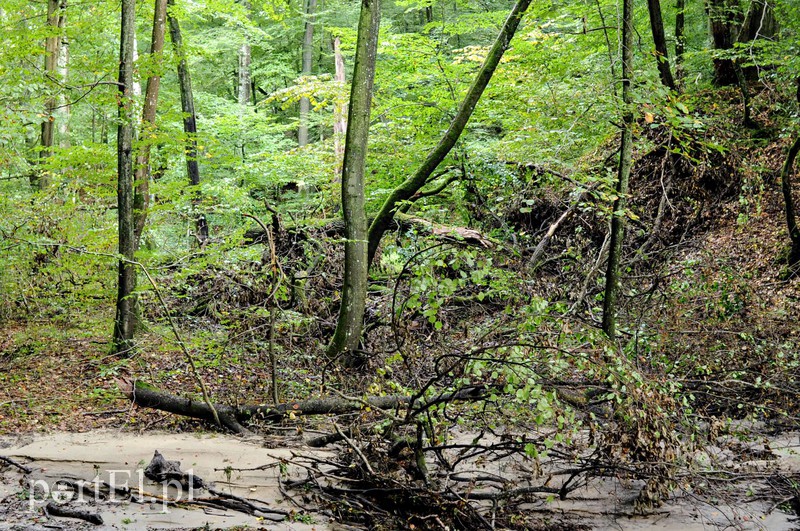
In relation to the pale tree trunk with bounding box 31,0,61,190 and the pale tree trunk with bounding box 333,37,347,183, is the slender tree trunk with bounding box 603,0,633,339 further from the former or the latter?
the pale tree trunk with bounding box 31,0,61,190

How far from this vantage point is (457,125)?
929 centimetres

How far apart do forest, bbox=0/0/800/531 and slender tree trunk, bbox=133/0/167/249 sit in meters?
0.04

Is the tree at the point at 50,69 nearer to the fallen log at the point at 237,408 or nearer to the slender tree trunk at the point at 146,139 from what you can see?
the slender tree trunk at the point at 146,139

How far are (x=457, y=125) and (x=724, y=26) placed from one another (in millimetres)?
6358

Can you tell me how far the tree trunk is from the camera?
11.6 metres

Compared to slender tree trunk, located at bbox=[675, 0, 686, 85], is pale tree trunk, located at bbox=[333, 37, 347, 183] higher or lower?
lower

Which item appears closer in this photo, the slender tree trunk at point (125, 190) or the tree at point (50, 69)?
the slender tree trunk at point (125, 190)

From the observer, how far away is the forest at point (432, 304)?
541cm

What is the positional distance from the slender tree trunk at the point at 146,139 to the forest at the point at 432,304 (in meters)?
0.04

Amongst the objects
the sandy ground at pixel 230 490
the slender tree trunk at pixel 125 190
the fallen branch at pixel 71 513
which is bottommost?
the sandy ground at pixel 230 490

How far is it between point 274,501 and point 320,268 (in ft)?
19.4

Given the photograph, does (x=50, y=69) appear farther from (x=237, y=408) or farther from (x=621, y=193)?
(x=621, y=193)

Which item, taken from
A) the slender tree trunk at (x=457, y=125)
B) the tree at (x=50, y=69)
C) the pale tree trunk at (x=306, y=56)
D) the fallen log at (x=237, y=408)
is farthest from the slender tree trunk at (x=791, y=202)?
the pale tree trunk at (x=306, y=56)

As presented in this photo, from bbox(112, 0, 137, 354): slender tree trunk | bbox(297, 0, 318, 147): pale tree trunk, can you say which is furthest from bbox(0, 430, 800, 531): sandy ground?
bbox(297, 0, 318, 147): pale tree trunk
